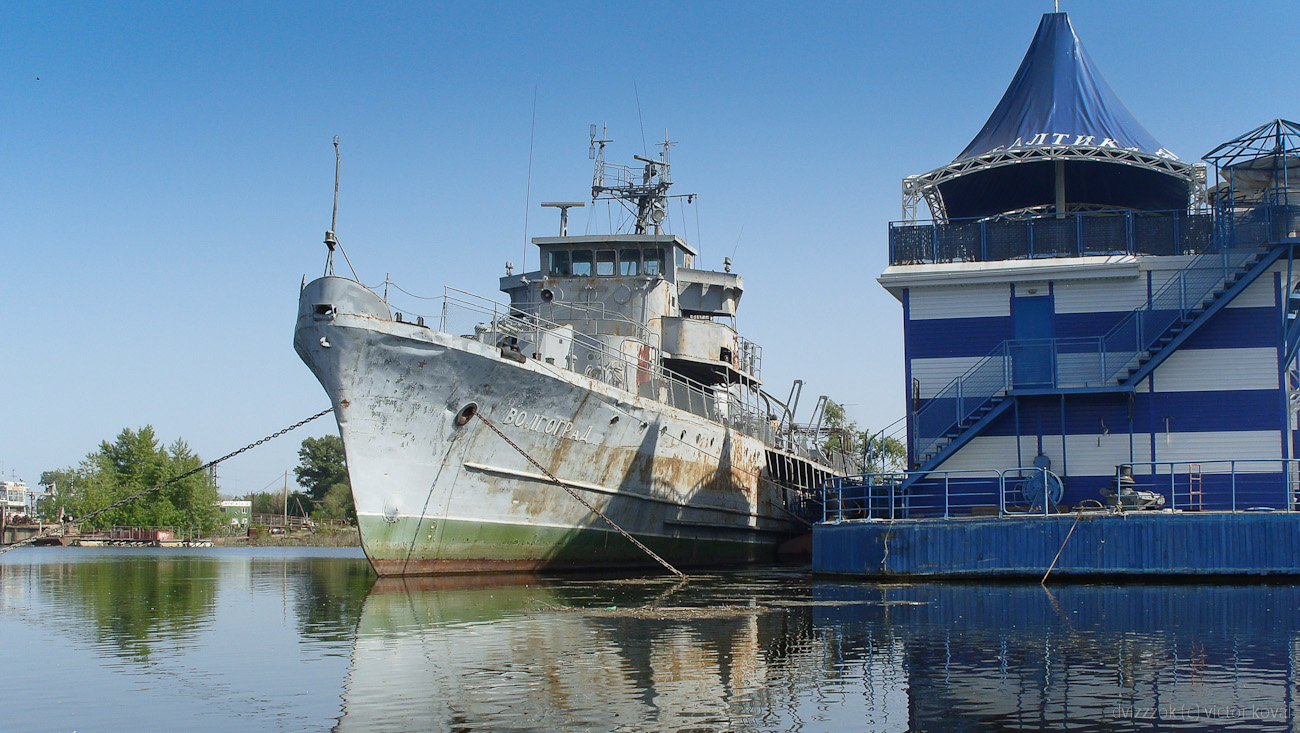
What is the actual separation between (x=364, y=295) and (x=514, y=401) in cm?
328

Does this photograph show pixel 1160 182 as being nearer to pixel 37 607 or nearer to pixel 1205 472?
pixel 1205 472

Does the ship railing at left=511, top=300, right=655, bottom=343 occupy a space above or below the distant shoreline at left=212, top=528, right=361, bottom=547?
above

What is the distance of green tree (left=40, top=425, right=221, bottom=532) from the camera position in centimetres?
6881

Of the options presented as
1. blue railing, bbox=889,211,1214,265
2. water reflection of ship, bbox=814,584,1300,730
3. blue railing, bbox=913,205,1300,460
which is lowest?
water reflection of ship, bbox=814,584,1300,730

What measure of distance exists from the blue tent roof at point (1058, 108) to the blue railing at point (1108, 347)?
2.99m

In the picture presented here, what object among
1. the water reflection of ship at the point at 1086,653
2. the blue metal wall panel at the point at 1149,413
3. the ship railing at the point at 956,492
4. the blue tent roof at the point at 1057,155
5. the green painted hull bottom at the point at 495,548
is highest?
the blue tent roof at the point at 1057,155

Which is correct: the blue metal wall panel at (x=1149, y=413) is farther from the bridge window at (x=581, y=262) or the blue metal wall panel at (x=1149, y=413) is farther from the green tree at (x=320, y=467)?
the green tree at (x=320, y=467)

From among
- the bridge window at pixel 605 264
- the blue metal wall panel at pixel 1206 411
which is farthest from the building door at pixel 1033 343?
the bridge window at pixel 605 264

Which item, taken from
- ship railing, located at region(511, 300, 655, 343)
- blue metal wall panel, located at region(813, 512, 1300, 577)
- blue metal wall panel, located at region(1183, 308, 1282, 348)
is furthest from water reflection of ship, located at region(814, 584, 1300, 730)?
ship railing, located at region(511, 300, 655, 343)

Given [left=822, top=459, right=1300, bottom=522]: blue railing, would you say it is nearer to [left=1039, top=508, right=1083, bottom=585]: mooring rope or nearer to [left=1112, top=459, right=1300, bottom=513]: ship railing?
[left=1112, top=459, right=1300, bottom=513]: ship railing

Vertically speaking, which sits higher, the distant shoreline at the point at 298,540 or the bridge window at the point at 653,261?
the bridge window at the point at 653,261

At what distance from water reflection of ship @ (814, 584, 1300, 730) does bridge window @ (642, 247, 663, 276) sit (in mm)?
12699

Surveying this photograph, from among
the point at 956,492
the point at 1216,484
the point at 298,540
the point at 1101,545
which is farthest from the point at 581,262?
the point at 298,540

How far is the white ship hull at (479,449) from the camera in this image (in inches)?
809
